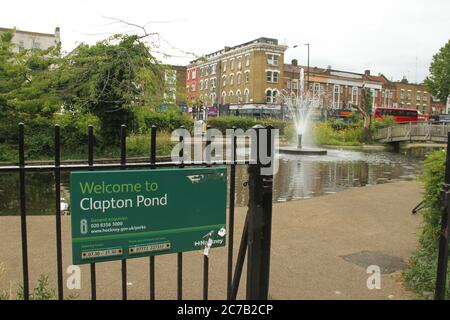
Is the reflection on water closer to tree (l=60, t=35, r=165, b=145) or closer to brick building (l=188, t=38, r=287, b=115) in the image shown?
tree (l=60, t=35, r=165, b=145)

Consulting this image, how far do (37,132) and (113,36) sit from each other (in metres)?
4.69

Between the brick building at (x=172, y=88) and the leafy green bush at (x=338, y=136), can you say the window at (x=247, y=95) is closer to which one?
the leafy green bush at (x=338, y=136)

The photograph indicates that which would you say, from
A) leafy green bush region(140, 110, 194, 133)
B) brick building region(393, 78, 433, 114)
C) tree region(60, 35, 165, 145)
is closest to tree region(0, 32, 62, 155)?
tree region(60, 35, 165, 145)

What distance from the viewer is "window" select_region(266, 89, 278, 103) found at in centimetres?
6014

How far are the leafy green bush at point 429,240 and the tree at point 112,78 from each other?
36.0 ft

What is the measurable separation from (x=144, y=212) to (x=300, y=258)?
300cm

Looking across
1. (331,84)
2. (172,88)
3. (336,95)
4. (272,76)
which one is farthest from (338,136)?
(336,95)

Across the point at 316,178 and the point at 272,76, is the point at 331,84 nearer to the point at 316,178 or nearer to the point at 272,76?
the point at 272,76

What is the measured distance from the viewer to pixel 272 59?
6081cm

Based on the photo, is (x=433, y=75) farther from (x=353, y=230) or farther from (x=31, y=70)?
(x=353, y=230)

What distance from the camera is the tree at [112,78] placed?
14.8 metres

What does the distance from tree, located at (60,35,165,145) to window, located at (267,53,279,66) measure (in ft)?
153

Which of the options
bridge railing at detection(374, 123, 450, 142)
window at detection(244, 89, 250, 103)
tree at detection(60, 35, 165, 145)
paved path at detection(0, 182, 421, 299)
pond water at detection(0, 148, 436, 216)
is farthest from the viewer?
window at detection(244, 89, 250, 103)
